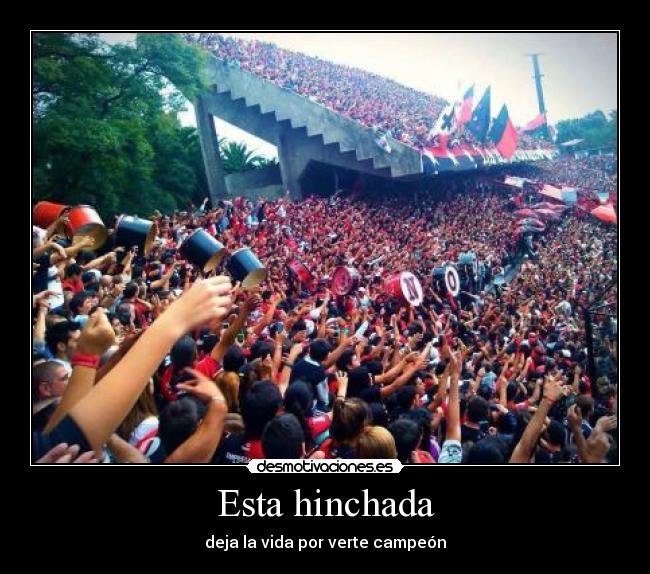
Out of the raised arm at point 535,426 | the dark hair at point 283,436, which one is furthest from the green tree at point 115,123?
the raised arm at point 535,426

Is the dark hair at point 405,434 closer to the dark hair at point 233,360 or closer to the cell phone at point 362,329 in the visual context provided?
the dark hair at point 233,360

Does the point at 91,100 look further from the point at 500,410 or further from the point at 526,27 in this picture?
the point at 500,410

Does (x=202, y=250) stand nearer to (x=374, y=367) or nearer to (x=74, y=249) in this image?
(x=74, y=249)

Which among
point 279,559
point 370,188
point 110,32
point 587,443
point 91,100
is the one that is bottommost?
point 279,559

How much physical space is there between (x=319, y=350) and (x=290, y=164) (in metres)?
1.82

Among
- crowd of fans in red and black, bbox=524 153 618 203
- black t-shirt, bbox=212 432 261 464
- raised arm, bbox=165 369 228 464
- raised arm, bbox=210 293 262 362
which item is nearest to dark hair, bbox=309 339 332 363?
raised arm, bbox=210 293 262 362

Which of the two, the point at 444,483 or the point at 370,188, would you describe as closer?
the point at 444,483

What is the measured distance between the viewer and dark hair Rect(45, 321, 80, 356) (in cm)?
388

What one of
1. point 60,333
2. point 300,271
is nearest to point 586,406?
point 300,271

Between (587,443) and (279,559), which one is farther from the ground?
(587,443)

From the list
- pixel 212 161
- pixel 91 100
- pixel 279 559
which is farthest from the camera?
pixel 212 161

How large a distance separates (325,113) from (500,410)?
3.17m
